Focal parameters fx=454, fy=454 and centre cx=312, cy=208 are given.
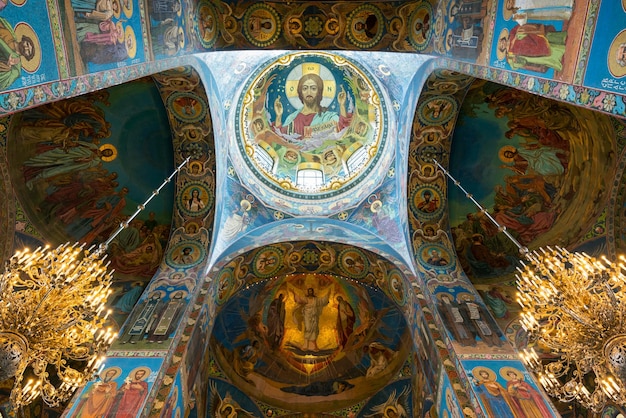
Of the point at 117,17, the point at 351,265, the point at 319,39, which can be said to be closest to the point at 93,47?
the point at 117,17

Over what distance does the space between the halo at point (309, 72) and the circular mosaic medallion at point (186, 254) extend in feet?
18.2

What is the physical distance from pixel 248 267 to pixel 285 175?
322 cm

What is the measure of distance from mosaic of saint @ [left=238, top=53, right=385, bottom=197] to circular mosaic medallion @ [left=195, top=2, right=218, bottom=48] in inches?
165

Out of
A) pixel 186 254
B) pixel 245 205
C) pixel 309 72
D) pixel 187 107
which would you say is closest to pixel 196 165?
pixel 187 107

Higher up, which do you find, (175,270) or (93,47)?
(93,47)

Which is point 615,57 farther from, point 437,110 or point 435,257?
point 435,257

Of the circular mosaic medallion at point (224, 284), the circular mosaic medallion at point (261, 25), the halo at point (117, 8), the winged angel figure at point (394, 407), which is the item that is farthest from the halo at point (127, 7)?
the winged angel figure at point (394, 407)

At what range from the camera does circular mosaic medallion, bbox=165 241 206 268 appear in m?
10.7

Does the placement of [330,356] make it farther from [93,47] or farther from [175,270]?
[93,47]

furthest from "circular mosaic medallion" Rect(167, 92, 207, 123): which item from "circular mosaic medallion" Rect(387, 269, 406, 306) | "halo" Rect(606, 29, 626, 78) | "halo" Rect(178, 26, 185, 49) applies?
"halo" Rect(606, 29, 626, 78)

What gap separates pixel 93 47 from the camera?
531cm

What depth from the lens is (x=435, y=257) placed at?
10.8m

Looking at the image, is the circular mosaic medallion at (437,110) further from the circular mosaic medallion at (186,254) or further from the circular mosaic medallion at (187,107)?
the circular mosaic medallion at (186,254)

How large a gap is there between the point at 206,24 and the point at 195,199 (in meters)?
4.48
